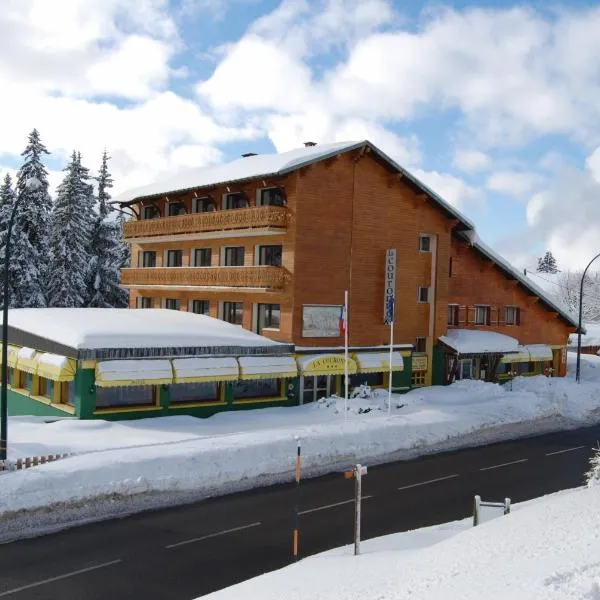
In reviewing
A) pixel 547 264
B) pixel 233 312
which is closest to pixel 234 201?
pixel 233 312

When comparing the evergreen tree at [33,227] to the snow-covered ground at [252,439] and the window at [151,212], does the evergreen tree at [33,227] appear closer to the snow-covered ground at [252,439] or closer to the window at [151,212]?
the window at [151,212]

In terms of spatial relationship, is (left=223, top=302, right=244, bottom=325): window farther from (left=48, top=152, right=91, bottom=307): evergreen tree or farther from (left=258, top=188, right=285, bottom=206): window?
(left=48, top=152, right=91, bottom=307): evergreen tree

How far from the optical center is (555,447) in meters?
29.2

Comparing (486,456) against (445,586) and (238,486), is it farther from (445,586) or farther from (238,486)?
(445,586)

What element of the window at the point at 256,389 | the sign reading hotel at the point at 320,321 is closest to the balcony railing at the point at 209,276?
the sign reading hotel at the point at 320,321

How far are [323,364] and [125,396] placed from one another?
10169mm

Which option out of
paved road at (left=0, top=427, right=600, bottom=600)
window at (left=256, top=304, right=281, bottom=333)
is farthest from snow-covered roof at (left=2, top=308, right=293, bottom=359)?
paved road at (left=0, top=427, right=600, bottom=600)

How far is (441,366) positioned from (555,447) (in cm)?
1324

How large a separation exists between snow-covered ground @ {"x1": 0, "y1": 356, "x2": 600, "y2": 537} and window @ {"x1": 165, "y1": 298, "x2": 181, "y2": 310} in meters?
14.2

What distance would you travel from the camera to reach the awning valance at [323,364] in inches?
1353

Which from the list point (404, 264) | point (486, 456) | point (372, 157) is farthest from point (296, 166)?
point (486, 456)

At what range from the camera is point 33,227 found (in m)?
55.6

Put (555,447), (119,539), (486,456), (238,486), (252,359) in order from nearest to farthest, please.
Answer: (119,539) < (238,486) < (486,456) < (555,447) < (252,359)

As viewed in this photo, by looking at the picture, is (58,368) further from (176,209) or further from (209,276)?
(176,209)
